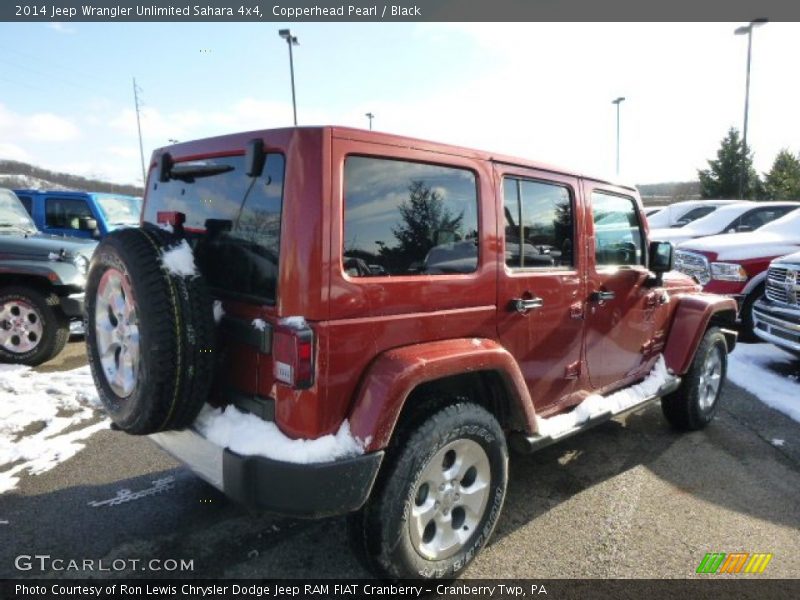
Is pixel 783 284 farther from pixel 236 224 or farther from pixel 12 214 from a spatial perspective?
pixel 12 214

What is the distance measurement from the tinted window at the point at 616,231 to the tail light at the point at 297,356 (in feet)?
6.92

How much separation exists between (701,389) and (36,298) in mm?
6498

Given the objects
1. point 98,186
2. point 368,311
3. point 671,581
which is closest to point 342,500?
point 368,311

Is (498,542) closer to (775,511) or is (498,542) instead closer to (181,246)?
(775,511)

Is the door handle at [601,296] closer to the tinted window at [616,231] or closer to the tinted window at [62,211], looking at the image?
the tinted window at [616,231]

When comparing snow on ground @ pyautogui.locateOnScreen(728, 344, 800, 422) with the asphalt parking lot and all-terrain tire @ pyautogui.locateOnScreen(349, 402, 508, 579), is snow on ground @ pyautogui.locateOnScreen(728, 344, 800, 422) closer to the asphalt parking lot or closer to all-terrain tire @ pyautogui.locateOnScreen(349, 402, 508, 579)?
the asphalt parking lot

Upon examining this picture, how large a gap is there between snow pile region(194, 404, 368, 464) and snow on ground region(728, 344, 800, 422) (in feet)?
14.1

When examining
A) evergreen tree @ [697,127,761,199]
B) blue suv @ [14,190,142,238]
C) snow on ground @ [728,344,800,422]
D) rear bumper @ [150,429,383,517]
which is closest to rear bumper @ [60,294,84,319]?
blue suv @ [14,190,142,238]

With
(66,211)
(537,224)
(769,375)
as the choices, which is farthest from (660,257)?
(66,211)

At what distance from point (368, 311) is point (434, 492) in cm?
90

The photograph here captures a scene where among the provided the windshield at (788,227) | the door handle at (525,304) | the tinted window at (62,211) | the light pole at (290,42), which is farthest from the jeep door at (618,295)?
the light pole at (290,42)

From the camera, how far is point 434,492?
7.92 feet

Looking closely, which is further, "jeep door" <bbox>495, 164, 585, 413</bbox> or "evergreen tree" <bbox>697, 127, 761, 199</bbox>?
"evergreen tree" <bbox>697, 127, 761, 199</bbox>

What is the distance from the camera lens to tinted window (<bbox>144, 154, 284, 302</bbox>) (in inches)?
86.0
